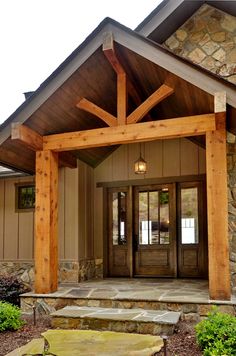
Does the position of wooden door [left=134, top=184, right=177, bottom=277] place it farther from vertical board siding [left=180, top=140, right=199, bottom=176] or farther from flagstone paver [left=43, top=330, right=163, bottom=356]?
flagstone paver [left=43, top=330, right=163, bottom=356]

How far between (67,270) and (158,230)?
2.13 meters

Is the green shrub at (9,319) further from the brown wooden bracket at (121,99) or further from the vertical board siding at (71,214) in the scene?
the brown wooden bracket at (121,99)

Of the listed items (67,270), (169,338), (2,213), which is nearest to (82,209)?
(67,270)

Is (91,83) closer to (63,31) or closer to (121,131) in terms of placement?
(121,131)

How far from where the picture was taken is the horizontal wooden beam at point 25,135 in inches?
230

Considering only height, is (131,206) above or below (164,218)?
above

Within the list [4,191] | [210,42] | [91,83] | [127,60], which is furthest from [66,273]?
[210,42]

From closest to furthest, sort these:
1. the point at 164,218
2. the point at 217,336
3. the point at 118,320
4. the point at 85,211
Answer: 1. the point at 217,336
2. the point at 118,320
3. the point at 85,211
4. the point at 164,218

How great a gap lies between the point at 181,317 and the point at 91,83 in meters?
3.77

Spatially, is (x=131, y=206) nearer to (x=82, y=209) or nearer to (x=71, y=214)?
(x=82, y=209)

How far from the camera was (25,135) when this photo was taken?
19.4 feet

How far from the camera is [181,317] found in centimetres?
522

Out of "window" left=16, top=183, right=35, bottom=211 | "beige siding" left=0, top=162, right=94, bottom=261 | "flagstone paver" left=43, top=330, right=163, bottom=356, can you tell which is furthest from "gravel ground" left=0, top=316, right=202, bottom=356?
"window" left=16, top=183, right=35, bottom=211

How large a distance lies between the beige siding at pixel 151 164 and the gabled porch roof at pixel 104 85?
48.1 inches
